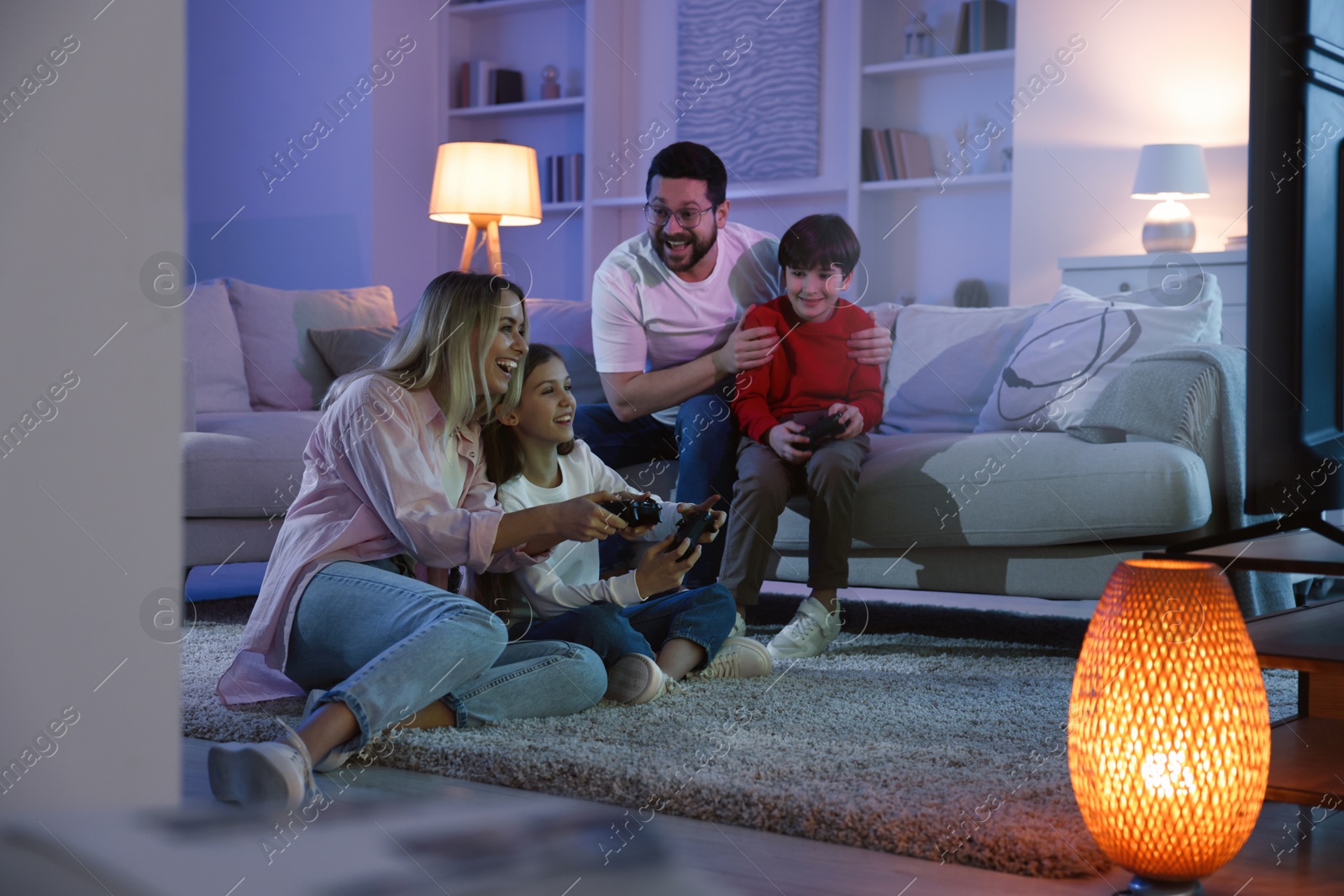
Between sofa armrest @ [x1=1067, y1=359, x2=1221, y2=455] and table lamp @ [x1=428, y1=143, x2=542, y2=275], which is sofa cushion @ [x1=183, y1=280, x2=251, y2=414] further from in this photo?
sofa armrest @ [x1=1067, y1=359, x2=1221, y2=455]

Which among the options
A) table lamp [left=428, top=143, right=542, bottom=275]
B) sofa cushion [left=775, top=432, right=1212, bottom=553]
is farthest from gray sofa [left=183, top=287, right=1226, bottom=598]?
table lamp [left=428, top=143, right=542, bottom=275]

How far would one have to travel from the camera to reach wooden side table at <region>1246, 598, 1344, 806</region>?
108 centimetres

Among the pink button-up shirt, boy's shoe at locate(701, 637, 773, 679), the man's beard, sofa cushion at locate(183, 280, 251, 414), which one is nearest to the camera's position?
the pink button-up shirt

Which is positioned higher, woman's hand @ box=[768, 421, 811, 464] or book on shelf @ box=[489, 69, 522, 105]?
book on shelf @ box=[489, 69, 522, 105]

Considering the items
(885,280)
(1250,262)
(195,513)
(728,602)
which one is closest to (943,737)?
(728,602)

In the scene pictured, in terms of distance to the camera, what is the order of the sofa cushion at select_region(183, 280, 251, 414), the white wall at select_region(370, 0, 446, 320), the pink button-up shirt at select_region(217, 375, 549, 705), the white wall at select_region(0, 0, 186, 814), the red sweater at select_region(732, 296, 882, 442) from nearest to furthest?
the white wall at select_region(0, 0, 186, 814) < the pink button-up shirt at select_region(217, 375, 549, 705) < the red sweater at select_region(732, 296, 882, 442) < the sofa cushion at select_region(183, 280, 251, 414) < the white wall at select_region(370, 0, 446, 320)

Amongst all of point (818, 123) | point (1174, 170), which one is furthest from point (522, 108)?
point (1174, 170)

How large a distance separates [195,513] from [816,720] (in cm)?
146

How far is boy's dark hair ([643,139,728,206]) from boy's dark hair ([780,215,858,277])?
0.67 feet

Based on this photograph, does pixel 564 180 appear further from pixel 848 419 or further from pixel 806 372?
pixel 848 419

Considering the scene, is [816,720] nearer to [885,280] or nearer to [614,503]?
[614,503]

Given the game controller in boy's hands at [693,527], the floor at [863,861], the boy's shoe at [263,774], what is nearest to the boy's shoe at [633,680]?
the game controller in boy's hands at [693,527]

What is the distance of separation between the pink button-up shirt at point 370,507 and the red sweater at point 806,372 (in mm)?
803

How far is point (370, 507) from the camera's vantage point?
1631 millimetres
